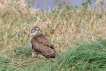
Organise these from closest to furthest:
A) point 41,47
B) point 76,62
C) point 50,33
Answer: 1. point 76,62
2. point 41,47
3. point 50,33

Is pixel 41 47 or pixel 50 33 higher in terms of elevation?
pixel 50 33

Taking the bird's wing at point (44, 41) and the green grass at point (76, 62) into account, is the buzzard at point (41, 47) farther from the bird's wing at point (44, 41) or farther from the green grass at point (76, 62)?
the green grass at point (76, 62)

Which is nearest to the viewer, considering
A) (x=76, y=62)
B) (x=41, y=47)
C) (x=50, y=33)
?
(x=76, y=62)

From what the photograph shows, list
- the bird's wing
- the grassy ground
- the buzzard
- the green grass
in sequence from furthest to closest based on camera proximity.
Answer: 1. the bird's wing
2. the buzzard
3. the grassy ground
4. the green grass

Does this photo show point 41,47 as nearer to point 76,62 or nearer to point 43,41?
point 43,41

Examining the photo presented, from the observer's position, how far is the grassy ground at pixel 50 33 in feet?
20.6

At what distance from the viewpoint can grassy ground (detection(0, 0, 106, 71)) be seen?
20.6ft

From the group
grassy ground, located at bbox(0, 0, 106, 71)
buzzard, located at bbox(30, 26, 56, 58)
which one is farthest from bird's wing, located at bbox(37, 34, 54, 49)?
grassy ground, located at bbox(0, 0, 106, 71)

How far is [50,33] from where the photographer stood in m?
8.71

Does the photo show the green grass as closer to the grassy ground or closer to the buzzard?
the grassy ground

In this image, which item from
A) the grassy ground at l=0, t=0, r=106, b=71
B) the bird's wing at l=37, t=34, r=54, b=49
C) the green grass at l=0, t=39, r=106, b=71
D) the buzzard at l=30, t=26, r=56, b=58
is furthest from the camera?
the bird's wing at l=37, t=34, r=54, b=49

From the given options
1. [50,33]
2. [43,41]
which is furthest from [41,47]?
[50,33]

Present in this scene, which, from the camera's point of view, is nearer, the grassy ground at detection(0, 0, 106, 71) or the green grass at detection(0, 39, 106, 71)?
the green grass at detection(0, 39, 106, 71)

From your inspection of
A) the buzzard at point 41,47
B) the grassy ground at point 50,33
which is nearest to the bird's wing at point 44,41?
the buzzard at point 41,47
